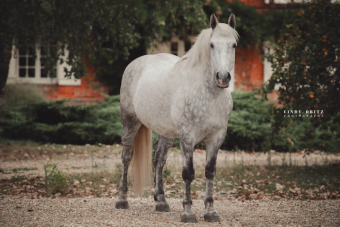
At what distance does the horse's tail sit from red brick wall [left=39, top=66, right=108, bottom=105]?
10154 mm

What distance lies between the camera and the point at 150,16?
47.5ft

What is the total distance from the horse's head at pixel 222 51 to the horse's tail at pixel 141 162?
6.41 ft

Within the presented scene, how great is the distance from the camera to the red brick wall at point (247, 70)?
1659 centimetres

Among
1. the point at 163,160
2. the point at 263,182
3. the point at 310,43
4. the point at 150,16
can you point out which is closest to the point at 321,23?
the point at 310,43

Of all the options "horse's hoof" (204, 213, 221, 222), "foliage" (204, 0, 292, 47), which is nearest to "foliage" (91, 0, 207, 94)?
"foliage" (204, 0, 292, 47)

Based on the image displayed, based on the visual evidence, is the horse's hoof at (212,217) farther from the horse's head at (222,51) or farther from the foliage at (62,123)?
the foliage at (62,123)

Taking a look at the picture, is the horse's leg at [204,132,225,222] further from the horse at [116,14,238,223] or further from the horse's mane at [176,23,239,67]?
the horse's mane at [176,23,239,67]

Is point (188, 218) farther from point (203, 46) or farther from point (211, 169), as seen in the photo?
point (203, 46)

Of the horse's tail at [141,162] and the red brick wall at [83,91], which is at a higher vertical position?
the red brick wall at [83,91]

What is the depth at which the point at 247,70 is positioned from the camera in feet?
54.5

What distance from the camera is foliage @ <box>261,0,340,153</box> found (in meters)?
7.72

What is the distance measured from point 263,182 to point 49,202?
3.92 m

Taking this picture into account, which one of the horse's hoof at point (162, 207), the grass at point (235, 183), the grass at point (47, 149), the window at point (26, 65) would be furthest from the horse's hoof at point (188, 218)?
the window at point (26, 65)

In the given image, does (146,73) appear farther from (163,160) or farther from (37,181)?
(37,181)
